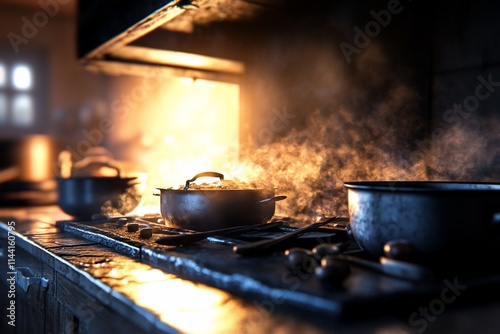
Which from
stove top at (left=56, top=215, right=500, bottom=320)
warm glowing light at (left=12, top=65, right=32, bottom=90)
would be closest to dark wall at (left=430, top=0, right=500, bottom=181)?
stove top at (left=56, top=215, right=500, bottom=320)

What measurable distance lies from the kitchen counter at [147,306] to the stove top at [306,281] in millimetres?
13

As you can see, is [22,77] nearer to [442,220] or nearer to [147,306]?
[147,306]

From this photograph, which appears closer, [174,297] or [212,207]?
[174,297]

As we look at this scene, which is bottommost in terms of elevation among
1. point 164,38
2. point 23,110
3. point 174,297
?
point 174,297

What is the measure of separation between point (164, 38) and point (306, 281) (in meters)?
1.91

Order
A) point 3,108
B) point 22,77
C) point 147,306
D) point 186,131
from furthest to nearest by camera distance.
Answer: point 22,77 → point 3,108 → point 186,131 → point 147,306

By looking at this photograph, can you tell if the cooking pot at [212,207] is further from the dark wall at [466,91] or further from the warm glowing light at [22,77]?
the warm glowing light at [22,77]

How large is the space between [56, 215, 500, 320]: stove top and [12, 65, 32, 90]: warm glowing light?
8264 mm

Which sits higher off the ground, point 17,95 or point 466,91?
point 17,95

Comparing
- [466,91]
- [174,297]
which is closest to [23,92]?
[466,91]

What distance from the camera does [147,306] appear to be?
82 centimetres

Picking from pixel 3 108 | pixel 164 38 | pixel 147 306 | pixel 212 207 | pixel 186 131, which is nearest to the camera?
pixel 147 306

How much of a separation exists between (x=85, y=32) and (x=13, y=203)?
393 cm

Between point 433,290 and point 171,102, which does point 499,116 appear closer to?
point 433,290
